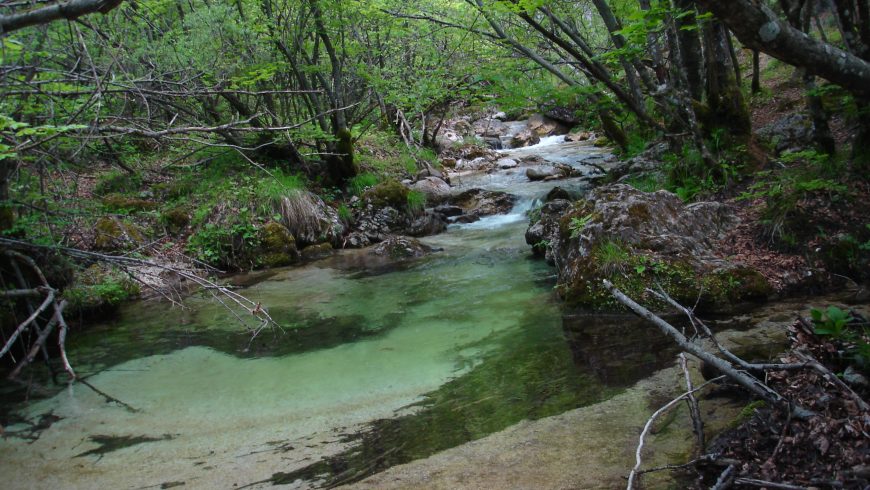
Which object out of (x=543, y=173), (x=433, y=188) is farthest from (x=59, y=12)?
(x=543, y=173)

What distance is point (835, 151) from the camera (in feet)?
21.5

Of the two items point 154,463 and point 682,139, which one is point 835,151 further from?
point 154,463

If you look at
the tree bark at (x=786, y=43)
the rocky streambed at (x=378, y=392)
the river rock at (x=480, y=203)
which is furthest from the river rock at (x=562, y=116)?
the tree bark at (x=786, y=43)

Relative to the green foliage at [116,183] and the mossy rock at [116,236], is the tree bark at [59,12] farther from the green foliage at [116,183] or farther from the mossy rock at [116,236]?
the green foliage at [116,183]

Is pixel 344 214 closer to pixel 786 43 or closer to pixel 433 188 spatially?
pixel 433 188

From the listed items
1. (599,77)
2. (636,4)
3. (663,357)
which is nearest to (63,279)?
(663,357)

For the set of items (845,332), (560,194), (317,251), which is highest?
(845,332)

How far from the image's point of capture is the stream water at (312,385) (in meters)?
3.38

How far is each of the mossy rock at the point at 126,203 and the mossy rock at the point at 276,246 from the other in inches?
95.4

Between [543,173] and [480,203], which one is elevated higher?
[543,173]

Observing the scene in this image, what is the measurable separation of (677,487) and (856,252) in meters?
4.48

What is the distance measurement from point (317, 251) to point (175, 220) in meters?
2.74

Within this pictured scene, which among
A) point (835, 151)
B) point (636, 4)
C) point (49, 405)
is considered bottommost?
point (49, 405)

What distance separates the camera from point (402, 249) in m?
10.2
